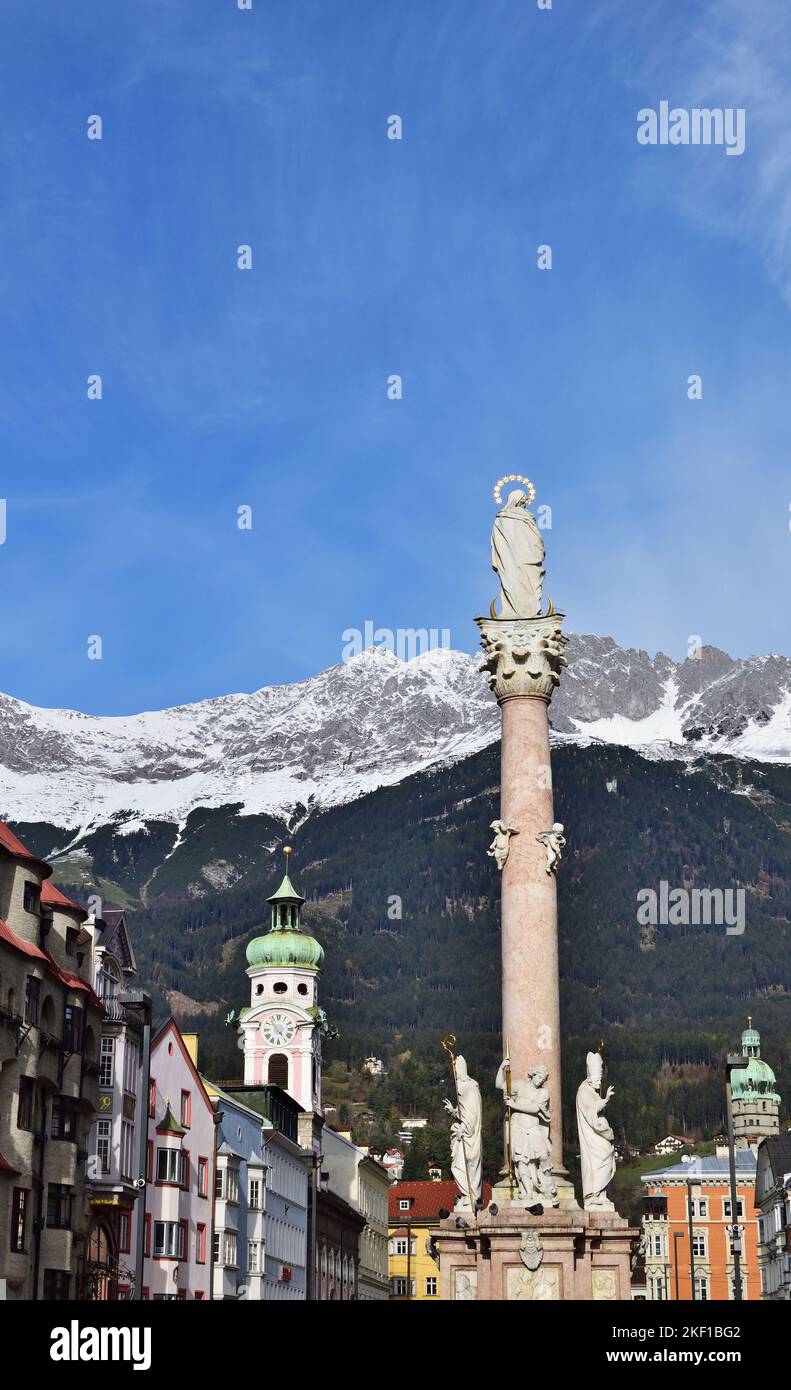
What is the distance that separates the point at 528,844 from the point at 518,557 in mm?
7426

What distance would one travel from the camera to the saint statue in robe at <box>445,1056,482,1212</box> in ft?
128

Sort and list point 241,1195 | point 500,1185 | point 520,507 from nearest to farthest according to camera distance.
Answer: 1. point 500,1185
2. point 520,507
3. point 241,1195

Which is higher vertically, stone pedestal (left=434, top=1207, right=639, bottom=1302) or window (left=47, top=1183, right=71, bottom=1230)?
window (left=47, top=1183, right=71, bottom=1230)

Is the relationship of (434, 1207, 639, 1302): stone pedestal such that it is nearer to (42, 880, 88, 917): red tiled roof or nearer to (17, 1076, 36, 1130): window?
(17, 1076, 36, 1130): window

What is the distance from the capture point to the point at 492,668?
4269 cm

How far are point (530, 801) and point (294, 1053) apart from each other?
89783 mm

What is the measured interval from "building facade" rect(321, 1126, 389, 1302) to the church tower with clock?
9831 millimetres

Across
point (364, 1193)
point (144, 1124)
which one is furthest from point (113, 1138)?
point (364, 1193)

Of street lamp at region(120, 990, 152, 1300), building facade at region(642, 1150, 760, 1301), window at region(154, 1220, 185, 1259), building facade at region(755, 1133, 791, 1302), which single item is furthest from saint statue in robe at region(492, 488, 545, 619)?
building facade at region(642, 1150, 760, 1301)

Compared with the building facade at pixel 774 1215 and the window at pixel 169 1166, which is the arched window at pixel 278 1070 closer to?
the building facade at pixel 774 1215

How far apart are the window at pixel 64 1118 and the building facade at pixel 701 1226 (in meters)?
102

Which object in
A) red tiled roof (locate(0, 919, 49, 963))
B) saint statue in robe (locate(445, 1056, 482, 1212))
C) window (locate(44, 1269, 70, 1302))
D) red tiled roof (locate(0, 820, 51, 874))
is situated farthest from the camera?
red tiled roof (locate(0, 820, 51, 874))
